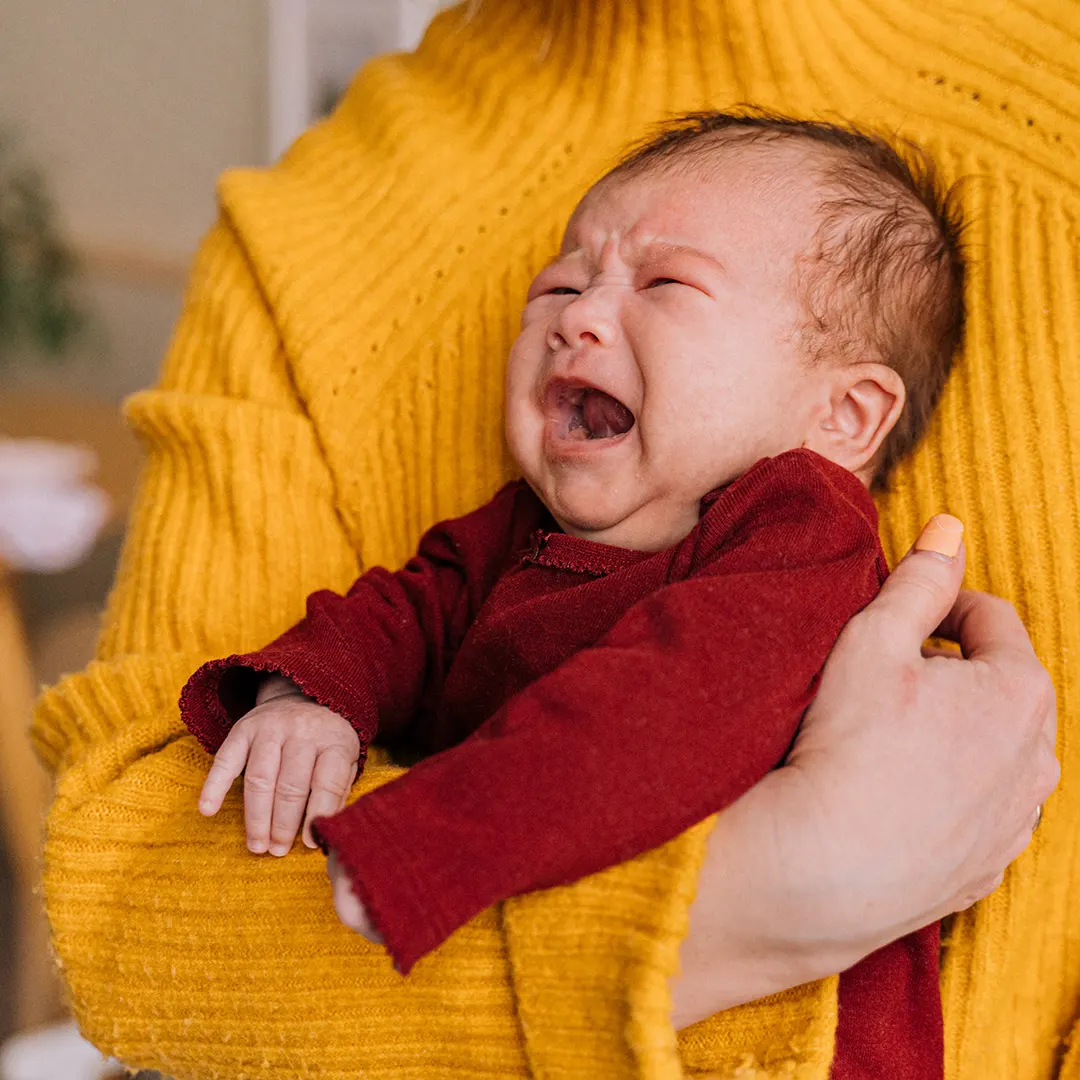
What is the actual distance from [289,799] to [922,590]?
50 centimetres

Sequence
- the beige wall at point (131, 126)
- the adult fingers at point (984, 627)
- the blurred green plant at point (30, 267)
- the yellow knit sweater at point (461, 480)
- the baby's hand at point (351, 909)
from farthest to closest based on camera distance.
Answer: the beige wall at point (131, 126)
the blurred green plant at point (30, 267)
the adult fingers at point (984, 627)
the yellow knit sweater at point (461, 480)
the baby's hand at point (351, 909)

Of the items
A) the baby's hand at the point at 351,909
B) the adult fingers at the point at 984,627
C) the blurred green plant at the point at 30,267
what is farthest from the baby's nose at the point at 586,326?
the blurred green plant at the point at 30,267

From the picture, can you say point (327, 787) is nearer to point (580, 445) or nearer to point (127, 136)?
point (580, 445)

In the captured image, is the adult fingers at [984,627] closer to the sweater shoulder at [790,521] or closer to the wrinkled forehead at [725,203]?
the sweater shoulder at [790,521]

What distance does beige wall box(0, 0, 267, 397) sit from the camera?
11.2ft

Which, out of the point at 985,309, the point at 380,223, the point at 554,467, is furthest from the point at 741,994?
the point at 380,223

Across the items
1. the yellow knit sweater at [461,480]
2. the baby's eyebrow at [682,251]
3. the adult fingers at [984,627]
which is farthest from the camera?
the baby's eyebrow at [682,251]

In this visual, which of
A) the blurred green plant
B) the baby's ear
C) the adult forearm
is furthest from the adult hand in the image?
the blurred green plant

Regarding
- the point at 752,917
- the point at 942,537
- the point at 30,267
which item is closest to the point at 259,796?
the point at 752,917

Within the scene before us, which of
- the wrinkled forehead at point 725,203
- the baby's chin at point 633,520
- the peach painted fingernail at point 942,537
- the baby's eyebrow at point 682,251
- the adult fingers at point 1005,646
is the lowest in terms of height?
the adult fingers at point 1005,646

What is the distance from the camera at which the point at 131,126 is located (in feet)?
11.6

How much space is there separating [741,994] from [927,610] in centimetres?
31

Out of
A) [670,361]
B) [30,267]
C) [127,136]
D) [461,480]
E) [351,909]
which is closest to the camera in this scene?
[351,909]

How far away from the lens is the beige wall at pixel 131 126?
3.40 m
